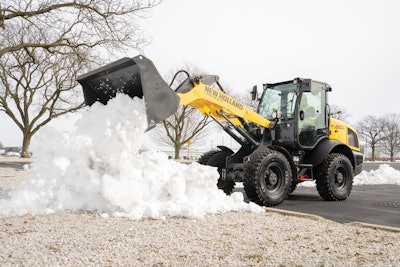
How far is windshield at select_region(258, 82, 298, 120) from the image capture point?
875 centimetres

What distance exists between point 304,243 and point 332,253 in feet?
1.44

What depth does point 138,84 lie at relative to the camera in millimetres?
5930

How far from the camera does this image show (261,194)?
7.36m

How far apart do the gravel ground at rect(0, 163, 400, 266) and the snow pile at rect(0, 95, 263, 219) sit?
250 millimetres

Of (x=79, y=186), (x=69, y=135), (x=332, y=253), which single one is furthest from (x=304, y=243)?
(x=69, y=135)

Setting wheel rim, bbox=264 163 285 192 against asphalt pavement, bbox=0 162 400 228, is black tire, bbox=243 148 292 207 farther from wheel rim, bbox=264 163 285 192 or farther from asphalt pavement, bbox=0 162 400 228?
asphalt pavement, bbox=0 162 400 228

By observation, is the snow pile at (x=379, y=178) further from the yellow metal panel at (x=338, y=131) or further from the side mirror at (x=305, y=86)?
the side mirror at (x=305, y=86)

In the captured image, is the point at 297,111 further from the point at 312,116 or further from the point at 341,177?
the point at 341,177

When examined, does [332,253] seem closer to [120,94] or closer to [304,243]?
[304,243]

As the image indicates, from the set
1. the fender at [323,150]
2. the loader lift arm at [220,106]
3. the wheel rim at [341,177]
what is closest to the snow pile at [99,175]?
the loader lift arm at [220,106]

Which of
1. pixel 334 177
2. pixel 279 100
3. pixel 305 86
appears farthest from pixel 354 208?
pixel 279 100

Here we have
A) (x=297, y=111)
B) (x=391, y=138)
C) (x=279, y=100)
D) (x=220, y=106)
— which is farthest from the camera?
(x=391, y=138)

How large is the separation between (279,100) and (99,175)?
4909mm

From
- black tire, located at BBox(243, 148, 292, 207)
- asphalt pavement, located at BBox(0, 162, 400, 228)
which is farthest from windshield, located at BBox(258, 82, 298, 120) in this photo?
asphalt pavement, located at BBox(0, 162, 400, 228)
